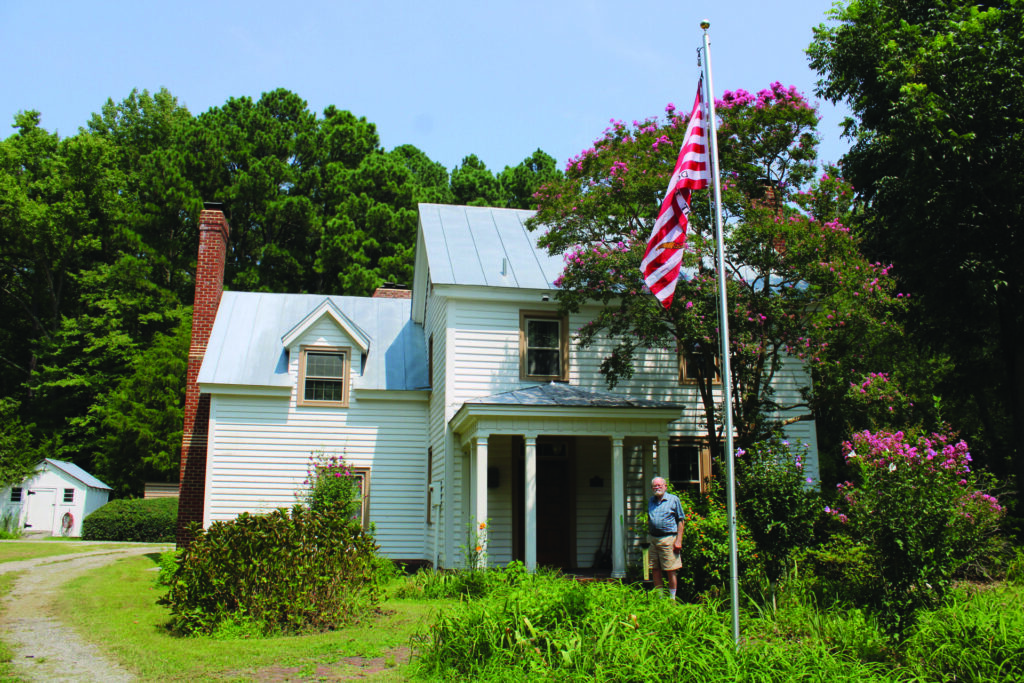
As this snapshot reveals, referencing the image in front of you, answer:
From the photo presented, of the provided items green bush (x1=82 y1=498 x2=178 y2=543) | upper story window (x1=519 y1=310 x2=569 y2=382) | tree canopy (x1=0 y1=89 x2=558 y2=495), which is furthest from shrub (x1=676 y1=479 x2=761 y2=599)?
tree canopy (x1=0 y1=89 x2=558 y2=495)

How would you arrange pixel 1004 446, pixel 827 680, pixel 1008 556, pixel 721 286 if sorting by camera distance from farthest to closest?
pixel 1004 446 < pixel 1008 556 < pixel 721 286 < pixel 827 680

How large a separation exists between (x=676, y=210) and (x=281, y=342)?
1238cm

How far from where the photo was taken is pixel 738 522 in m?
10.3

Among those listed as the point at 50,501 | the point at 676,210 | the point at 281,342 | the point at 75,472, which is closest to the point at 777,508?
the point at 676,210

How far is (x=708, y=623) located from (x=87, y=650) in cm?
654

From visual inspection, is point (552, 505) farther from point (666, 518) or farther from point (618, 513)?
point (666, 518)

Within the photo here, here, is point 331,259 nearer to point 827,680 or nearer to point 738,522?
point 738,522

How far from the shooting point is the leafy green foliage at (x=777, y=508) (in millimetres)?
9961

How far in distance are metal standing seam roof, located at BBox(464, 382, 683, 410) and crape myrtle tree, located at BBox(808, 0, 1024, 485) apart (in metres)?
5.08

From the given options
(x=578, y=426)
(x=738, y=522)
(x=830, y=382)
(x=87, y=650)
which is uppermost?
(x=830, y=382)

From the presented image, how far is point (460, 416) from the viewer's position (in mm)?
14977

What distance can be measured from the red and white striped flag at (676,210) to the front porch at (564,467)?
5209 millimetres

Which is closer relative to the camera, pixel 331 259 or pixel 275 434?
pixel 275 434

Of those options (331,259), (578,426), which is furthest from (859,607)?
(331,259)
